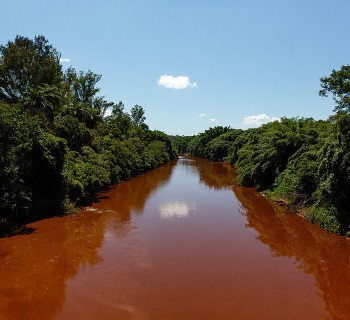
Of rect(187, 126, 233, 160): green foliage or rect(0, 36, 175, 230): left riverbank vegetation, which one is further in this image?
rect(187, 126, 233, 160): green foliage

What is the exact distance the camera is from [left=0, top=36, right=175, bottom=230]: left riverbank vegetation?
62.5 feet

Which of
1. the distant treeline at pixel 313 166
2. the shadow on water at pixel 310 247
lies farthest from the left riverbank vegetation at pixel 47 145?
the distant treeline at pixel 313 166

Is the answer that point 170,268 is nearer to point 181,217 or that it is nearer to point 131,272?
point 131,272

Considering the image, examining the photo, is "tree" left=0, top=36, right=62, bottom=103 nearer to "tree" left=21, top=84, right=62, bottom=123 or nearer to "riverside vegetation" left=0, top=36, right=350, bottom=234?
"riverside vegetation" left=0, top=36, right=350, bottom=234

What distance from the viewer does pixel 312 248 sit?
18.5 m

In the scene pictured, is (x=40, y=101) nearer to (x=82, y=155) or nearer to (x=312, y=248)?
(x=82, y=155)

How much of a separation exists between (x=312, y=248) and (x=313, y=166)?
8879 millimetres

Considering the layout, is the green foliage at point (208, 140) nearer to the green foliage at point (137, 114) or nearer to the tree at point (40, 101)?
the green foliage at point (137, 114)

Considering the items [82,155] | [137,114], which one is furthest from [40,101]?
[137,114]

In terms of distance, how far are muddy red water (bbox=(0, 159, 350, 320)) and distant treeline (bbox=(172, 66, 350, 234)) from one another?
1.83m

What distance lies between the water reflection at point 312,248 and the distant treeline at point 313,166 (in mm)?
1313

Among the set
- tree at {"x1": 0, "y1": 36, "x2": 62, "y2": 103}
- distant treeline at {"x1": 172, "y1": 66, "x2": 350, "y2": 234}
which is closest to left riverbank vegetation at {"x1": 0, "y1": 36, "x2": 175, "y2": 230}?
tree at {"x1": 0, "y1": 36, "x2": 62, "y2": 103}

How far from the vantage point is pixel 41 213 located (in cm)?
2231

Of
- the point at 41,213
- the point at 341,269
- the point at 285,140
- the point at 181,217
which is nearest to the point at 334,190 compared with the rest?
the point at 341,269
